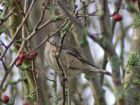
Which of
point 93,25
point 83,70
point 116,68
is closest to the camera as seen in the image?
point 116,68

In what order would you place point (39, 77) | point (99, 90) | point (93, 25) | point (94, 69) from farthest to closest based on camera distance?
point (93, 25), point (94, 69), point (39, 77), point (99, 90)

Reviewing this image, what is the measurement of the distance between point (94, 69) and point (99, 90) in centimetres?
145

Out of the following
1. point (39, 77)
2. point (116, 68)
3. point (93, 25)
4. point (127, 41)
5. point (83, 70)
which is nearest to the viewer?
point (116, 68)

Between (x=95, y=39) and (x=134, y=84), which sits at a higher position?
(x=95, y=39)

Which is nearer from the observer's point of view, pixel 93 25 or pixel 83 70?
pixel 83 70

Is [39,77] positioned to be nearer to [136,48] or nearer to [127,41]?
[136,48]

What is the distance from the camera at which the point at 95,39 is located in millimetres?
2336

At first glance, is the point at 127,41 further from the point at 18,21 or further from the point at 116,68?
the point at 116,68

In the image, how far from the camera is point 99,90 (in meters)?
3.37

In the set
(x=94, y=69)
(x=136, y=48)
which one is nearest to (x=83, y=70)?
(x=94, y=69)

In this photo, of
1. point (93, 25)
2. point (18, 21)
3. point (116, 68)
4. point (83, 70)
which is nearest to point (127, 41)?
point (93, 25)

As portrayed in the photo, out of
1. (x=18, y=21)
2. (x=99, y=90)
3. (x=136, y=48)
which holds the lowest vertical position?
(x=99, y=90)

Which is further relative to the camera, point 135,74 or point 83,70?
point 83,70

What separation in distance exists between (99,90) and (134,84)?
592 mm
